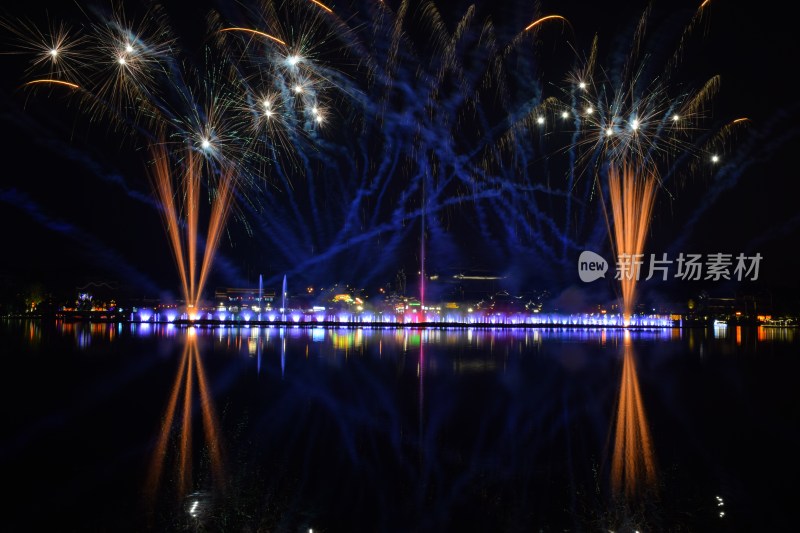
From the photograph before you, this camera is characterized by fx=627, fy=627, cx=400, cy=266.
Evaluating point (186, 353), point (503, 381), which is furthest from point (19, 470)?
point (186, 353)

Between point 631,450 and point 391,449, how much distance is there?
113 inches

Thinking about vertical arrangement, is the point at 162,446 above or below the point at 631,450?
above

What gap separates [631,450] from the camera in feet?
24.5

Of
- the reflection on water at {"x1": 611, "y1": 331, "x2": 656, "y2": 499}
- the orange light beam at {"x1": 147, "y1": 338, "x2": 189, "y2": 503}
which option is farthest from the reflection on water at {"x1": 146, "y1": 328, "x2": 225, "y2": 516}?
the reflection on water at {"x1": 611, "y1": 331, "x2": 656, "y2": 499}

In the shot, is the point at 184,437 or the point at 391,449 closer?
the point at 391,449

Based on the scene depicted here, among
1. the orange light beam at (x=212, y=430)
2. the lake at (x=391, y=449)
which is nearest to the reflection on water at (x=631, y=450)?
the lake at (x=391, y=449)

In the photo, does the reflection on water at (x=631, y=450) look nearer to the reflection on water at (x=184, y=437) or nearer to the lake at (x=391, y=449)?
the lake at (x=391, y=449)

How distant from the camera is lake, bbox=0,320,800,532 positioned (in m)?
5.26

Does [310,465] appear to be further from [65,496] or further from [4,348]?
[4,348]

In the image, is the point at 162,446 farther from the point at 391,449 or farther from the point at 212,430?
the point at 391,449

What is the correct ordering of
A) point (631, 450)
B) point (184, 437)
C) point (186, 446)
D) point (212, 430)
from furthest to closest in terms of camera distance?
point (212, 430) → point (184, 437) → point (631, 450) → point (186, 446)

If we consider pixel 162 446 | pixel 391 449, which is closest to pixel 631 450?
pixel 391 449

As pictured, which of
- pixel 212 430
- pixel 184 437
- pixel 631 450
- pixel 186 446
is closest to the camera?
pixel 186 446

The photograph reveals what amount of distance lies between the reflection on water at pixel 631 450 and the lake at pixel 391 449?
36 millimetres
